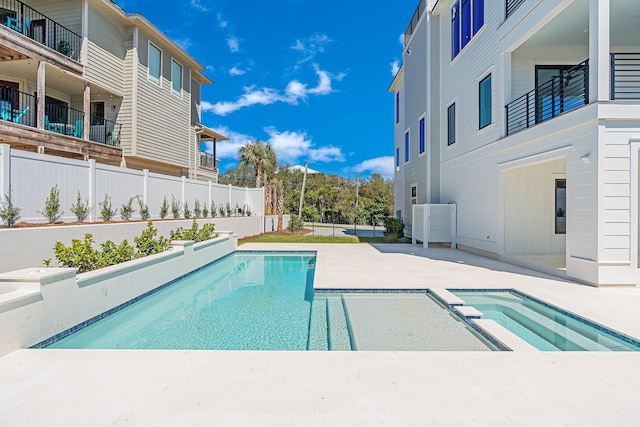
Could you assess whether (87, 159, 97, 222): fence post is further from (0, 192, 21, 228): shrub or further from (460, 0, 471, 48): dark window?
(460, 0, 471, 48): dark window

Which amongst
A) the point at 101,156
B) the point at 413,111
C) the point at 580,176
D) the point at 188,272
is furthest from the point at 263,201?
the point at 580,176

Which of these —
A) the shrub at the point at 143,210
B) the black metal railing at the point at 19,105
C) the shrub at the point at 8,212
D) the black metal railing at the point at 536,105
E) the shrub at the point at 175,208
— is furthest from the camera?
the shrub at the point at 175,208

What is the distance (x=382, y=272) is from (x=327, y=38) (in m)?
31.5

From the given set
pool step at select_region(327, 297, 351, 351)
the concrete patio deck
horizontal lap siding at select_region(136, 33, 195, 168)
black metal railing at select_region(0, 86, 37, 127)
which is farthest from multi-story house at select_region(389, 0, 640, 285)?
black metal railing at select_region(0, 86, 37, 127)

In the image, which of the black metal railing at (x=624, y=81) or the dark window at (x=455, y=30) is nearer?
the black metal railing at (x=624, y=81)

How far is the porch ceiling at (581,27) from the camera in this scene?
291 inches

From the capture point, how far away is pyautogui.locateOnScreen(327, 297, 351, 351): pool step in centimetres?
421

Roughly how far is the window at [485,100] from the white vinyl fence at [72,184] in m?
10.3

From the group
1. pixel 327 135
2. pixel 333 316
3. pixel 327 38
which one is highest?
pixel 327 38

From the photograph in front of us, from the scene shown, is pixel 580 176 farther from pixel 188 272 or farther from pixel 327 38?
pixel 327 38

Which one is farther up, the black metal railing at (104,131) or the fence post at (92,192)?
the black metal railing at (104,131)

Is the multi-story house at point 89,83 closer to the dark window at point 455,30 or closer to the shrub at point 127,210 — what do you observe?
the shrub at point 127,210

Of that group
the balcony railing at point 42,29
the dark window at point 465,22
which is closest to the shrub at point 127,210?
the balcony railing at point 42,29

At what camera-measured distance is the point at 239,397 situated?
8.79 ft
